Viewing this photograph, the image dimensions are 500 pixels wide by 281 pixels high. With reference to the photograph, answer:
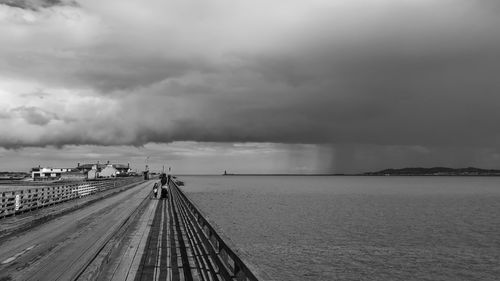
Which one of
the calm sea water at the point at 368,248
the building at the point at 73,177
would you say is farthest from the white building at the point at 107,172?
the calm sea water at the point at 368,248

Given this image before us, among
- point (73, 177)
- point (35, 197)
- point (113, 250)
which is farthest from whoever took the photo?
point (73, 177)

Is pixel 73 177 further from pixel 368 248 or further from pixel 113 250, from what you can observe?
pixel 113 250

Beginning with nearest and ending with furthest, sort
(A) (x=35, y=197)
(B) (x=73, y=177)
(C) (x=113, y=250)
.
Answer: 1. (C) (x=113, y=250)
2. (A) (x=35, y=197)
3. (B) (x=73, y=177)

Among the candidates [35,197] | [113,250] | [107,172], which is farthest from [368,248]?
[107,172]

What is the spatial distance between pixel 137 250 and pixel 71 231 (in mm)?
6625

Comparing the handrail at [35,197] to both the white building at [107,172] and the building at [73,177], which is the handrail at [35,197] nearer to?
the building at [73,177]

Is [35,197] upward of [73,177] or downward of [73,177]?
upward

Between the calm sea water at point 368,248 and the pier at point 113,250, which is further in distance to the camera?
the calm sea water at point 368,248

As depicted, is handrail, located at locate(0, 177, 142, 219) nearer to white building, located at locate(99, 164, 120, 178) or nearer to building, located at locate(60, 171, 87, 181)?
building, located at locate(60, 171, 87, 181)

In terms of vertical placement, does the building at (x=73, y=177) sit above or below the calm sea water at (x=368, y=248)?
above

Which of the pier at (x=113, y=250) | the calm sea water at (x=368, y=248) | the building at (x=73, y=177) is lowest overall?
the calm sea water at (x=368, y=248)

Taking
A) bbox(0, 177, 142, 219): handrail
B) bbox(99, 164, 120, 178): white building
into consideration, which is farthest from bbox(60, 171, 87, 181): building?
bbox(0, 177, 142, 219): handrail

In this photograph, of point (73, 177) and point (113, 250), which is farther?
point (73, 177)

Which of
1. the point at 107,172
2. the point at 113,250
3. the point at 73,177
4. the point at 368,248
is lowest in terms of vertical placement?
the point at 368,248
